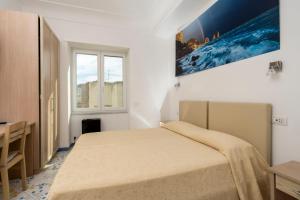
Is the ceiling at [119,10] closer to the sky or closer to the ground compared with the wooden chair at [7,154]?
closer to the sky

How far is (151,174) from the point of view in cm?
118

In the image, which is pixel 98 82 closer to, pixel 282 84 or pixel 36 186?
pixel 36 186

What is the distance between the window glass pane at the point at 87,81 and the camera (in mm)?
4066

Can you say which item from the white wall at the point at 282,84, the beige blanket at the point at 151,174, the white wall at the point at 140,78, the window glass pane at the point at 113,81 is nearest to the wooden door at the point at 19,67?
the beige blanket at the point at 151,174

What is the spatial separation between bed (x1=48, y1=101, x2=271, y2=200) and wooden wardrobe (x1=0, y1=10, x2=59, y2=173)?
3.59 feet

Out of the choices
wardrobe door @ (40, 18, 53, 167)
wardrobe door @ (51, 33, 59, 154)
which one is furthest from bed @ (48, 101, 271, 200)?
wardrobe door @ (51, 33, 59, 154)

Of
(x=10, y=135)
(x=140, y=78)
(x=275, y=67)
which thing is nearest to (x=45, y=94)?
(x=10, y=135)

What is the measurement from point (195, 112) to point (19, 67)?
2837 millimetres

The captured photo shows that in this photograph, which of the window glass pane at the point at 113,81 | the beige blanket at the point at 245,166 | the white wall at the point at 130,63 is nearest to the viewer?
the beige blanket at the point at 245,166

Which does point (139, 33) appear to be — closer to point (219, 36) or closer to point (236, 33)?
point (219, 36)

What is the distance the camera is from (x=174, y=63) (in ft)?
12.0

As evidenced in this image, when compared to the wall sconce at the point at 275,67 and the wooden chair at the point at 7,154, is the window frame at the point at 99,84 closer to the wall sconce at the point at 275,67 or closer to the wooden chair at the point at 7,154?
the wooden chair at the point at 7,154

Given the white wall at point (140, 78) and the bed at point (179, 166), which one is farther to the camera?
the white wall at point (140, 78)

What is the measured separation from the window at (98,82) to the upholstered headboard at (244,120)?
2.50 meters
